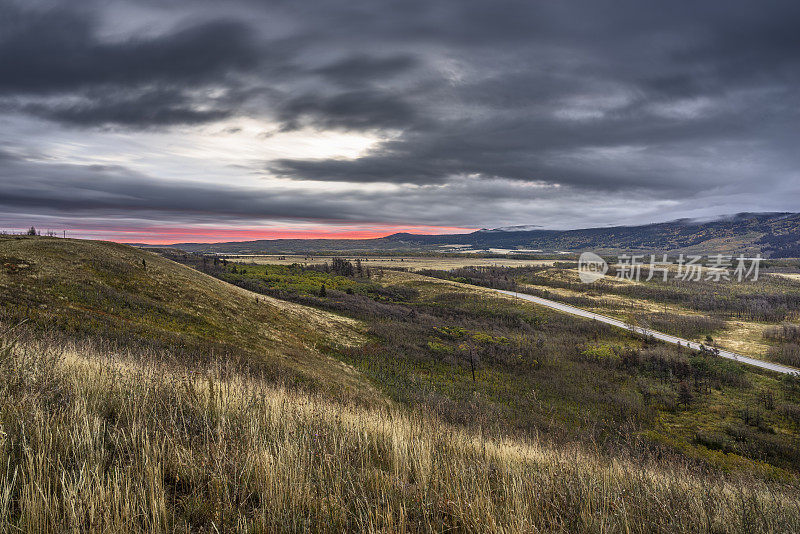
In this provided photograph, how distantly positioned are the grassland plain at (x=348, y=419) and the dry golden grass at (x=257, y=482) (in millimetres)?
31

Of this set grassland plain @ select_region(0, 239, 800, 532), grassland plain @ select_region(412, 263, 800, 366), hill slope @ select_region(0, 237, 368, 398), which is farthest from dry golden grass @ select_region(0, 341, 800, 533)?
grassland plain @ select_region(412, 263, 800, 366)

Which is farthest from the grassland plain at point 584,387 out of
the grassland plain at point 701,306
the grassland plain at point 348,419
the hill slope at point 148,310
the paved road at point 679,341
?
the grassland plain at point 701,306

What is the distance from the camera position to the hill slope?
1470 centimetres

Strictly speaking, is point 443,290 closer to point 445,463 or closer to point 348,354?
point 348,354

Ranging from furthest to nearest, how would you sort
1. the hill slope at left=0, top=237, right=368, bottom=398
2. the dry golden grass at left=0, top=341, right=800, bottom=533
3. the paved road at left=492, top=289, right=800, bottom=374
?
the paved road at left=492, top=289, right=800, bottom=374 < the hill slope at left=0, top=237, right=368, bottom=398 < the dry golden grass at left=0, top=341, right=800, bottom=533

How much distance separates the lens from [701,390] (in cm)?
2359

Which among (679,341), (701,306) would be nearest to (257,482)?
(679,341)

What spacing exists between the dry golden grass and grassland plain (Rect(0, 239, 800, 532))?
0.03 meters

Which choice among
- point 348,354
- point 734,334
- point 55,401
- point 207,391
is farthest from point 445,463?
point 734,334

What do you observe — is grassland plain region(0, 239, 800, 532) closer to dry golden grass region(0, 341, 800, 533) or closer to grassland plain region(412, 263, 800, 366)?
dry golden grass region(0, 341, 800, 533)

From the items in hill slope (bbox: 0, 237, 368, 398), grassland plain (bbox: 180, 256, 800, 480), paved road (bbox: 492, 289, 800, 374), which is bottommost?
paved road (bbox: 492, 289, 800, 374)

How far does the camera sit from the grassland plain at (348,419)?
303 cm

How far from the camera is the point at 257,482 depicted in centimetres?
331

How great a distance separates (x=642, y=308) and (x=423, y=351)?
50.8m
